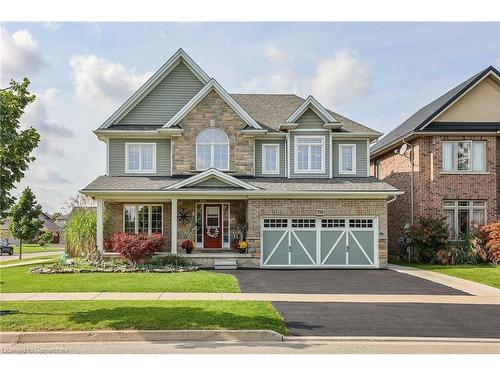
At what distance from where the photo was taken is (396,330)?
9.12m

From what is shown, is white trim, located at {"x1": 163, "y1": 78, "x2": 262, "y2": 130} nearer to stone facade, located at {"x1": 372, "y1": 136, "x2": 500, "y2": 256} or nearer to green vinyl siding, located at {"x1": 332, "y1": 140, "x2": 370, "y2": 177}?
green vinyl siding, located at {"x1": 332, "y1": 140, "x2": 370, "y2": 177}

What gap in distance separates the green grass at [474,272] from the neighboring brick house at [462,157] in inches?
123

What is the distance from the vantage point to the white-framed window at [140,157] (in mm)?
22859

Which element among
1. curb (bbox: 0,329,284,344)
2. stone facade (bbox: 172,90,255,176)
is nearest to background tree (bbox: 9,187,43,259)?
stone facade (bbox: 172,90,255,176)

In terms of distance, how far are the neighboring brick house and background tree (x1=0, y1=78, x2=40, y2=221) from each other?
1824 centimetres

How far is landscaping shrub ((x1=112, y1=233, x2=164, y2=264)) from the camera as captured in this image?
752 inches

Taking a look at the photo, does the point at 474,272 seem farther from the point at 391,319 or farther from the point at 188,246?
the point at 188,246

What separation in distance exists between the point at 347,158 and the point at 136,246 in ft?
36.5

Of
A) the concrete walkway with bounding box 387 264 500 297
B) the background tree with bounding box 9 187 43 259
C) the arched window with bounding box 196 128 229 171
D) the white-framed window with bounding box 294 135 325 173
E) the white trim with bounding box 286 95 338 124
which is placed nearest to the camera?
the concrete walkway with bounding box 387 264 500 297

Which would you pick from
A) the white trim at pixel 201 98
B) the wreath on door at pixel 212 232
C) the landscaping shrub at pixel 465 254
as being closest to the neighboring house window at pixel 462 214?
the landscaping shrub at pixel 465 254

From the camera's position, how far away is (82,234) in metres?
22.1

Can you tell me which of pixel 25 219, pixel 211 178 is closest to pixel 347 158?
pixel 211 178

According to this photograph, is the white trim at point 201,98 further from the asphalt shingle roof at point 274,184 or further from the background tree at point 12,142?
the background tree at point 12,142

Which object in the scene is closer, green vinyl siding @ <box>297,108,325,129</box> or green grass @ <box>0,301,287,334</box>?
green grass @ <box>0,301,287,334</box>
